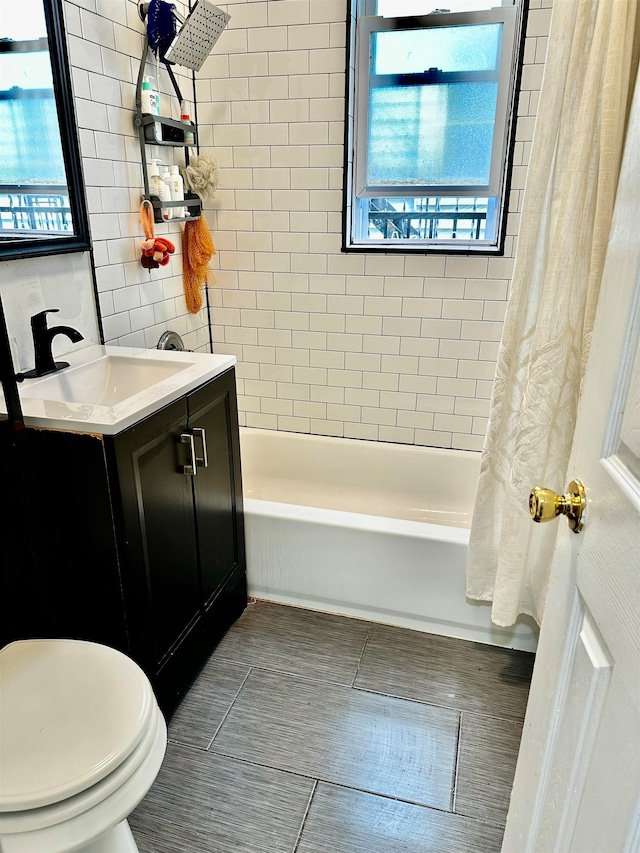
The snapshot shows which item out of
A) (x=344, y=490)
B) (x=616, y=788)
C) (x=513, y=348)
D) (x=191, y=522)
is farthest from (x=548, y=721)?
(x=344, y=490)

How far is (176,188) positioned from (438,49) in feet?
4.00

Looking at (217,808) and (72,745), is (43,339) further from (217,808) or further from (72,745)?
(217,808)

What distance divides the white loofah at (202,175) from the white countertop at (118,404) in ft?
3.13

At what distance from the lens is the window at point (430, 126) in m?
2.34

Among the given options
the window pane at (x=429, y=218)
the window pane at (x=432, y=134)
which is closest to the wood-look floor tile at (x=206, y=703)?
the window pane at (x=429, y=218)

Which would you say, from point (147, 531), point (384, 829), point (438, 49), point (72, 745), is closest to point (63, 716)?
point (72, 745)

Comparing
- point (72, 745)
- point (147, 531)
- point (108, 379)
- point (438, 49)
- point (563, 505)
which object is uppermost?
point (438, 49)

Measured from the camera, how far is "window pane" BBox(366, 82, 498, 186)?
2.41 metres

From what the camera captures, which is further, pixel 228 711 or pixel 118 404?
pixel 228 711

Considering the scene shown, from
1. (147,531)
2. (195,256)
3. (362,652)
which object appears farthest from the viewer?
(195,256)

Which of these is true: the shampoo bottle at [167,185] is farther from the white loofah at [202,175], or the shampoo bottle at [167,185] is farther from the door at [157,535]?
the door at [157,535]

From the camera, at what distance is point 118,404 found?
4.89ft

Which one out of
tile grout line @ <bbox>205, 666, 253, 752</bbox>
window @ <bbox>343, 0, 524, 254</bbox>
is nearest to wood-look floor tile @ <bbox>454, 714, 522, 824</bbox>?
tile grout line @ <bbox>205, 666, 253, 752</bbox>

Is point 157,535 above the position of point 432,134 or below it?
below
